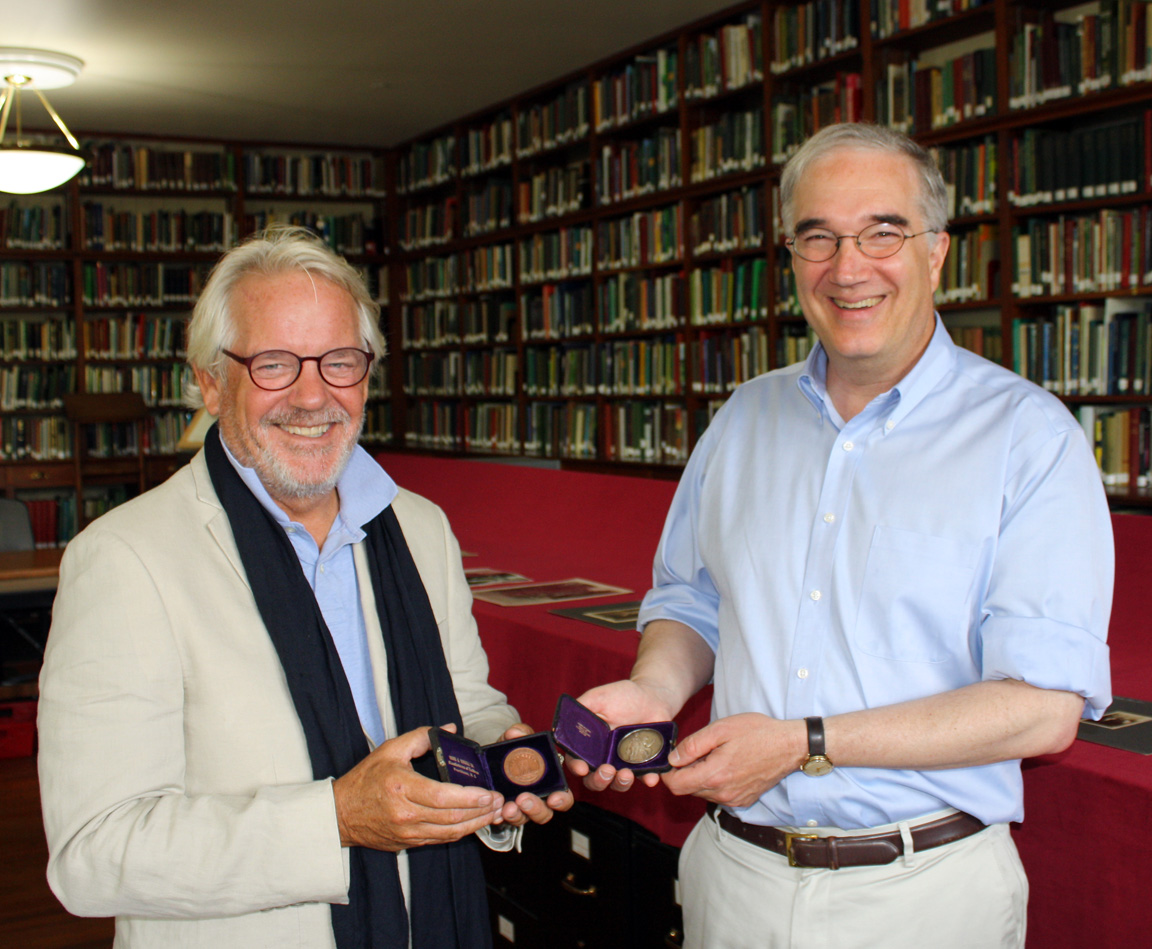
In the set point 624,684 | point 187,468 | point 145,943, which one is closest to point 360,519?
point 187,468

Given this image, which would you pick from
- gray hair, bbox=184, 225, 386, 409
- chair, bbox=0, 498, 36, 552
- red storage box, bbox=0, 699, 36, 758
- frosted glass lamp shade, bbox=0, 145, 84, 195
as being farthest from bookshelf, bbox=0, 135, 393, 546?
gray hair, bbox=184, 225, 386, 409

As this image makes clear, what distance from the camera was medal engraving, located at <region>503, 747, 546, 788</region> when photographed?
124 cm

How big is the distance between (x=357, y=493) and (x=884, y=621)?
2.47 ft

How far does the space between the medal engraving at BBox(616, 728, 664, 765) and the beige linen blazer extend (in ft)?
1.18

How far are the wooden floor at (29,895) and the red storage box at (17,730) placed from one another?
0.35 m

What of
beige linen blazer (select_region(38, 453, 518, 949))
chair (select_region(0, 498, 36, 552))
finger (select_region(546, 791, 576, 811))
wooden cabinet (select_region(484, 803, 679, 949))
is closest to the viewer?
beige linen blazer (select_region(38, 453, 518, 949))

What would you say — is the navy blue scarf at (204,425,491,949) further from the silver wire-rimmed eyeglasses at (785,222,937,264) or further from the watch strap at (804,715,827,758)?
the silver wire-rimmed eyeglasses at (785,222,937,264)

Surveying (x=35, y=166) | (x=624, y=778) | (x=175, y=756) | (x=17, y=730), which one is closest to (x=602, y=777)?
(x=624, y=778)

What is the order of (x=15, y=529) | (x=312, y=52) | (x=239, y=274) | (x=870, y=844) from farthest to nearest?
1. (x=312, y=52)
2. (x=15, y=529)
3. (x=239, y=274)
4. (x=870, y=844)

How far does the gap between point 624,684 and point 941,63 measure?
16.2ft

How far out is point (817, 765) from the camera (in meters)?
1.26

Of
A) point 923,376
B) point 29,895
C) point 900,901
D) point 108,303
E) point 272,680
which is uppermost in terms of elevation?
point 108,303

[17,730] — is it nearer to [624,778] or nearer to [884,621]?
[624,778]

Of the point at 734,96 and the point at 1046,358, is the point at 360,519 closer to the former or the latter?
the point at 1046,358
